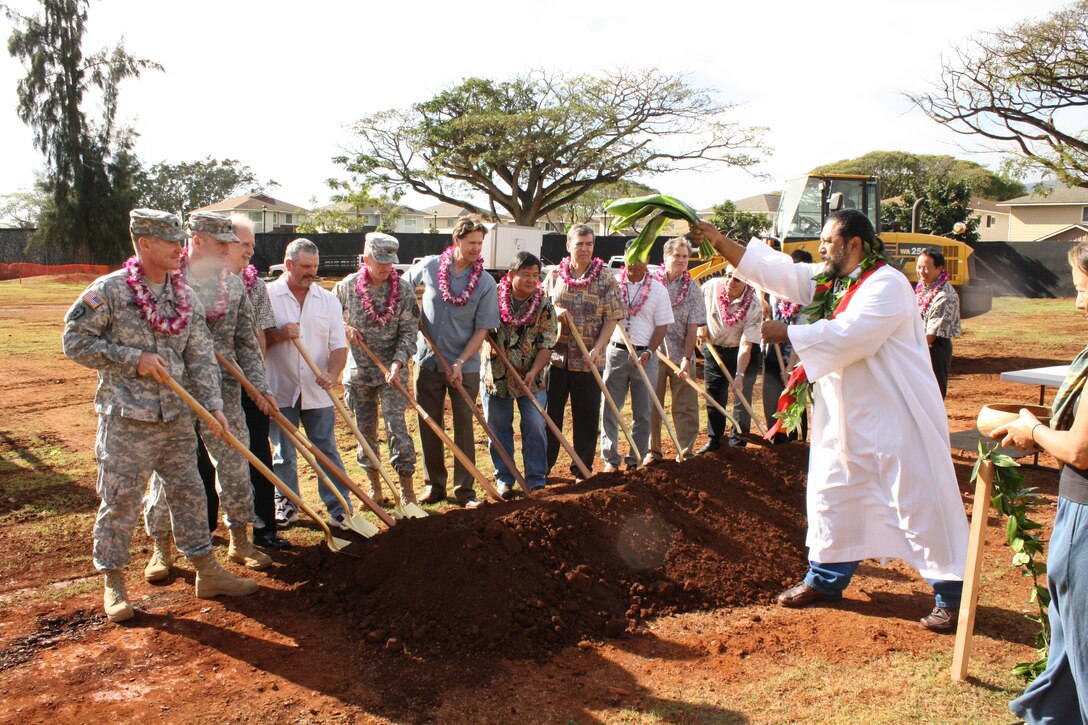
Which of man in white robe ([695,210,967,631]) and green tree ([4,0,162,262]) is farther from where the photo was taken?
green tree ([4,0,162,262])

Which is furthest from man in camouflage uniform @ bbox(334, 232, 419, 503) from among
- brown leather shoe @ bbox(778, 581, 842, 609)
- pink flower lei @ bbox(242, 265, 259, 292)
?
brown leather shoe @ bbox(778, 581, 842, 609)

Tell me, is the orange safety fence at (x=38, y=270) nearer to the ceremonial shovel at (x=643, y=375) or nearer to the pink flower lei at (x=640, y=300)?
the pink flower lei at (x=640, y=300)

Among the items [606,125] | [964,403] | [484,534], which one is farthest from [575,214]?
[484,534]

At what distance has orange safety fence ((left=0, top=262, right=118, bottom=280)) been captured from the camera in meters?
33.4

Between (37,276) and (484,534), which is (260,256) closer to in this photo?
(37,276)

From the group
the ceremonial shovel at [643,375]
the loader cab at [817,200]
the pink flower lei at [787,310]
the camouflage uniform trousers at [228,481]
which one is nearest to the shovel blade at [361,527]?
the camouflage uniform trousers at [228,481]

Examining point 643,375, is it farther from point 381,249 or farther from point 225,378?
point 225,378

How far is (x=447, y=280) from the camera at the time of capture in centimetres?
600

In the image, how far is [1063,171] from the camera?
59.2 feet

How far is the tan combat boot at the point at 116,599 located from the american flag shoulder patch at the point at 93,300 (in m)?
1.33

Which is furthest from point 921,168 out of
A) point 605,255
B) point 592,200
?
point 605,255

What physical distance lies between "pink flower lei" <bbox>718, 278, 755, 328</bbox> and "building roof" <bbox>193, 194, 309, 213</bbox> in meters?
65.2

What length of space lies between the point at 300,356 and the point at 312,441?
59cm

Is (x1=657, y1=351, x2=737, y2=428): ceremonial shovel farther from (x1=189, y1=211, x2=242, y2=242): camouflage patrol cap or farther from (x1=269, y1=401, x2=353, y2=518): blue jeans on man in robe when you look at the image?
(x1=189, y1=211, x2=242, y2=242): camouflage patrol cap
